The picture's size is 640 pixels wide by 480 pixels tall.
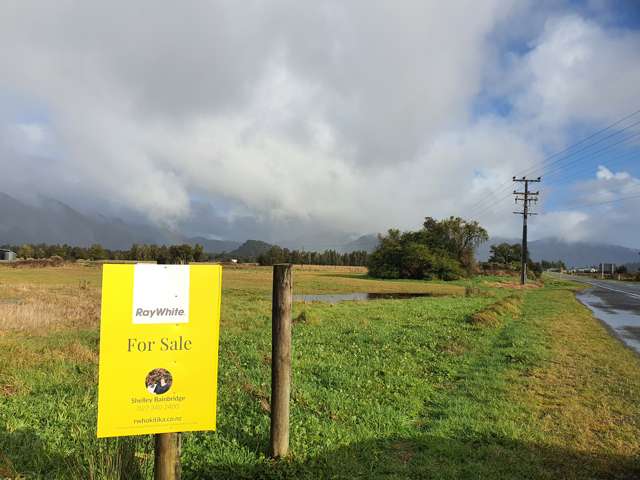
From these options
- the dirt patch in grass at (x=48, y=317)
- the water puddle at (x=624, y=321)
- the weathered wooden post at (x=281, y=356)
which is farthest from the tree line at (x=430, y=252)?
the weathered wooden post at (x=281, y=356)

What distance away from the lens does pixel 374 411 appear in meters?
6.22

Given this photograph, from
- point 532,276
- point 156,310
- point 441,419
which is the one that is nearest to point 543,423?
point 441,419

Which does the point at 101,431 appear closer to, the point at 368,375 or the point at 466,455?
the point at 466,455

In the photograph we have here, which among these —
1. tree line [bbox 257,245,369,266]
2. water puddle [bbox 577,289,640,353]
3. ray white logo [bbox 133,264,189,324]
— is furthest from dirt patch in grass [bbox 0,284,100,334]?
tree line [bbox 257,245,369,266]

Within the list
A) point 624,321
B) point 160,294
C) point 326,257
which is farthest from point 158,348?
point 326,257

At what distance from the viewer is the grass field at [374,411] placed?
4.60m

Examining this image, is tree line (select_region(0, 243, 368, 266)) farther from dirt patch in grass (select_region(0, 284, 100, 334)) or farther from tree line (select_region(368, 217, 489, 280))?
dirt patch in grass (select_region(0, 284, 100, 334))

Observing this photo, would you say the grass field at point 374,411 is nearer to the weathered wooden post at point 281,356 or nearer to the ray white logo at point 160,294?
the weathered wooden post at point 281,356

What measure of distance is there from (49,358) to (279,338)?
22.6ft

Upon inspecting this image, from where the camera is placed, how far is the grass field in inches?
181

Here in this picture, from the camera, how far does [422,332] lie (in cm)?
1304

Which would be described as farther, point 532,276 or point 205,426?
point 532,276

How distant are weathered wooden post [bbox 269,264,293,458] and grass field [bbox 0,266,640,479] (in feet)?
0.82

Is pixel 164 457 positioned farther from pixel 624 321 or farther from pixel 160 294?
pixel 624 321
